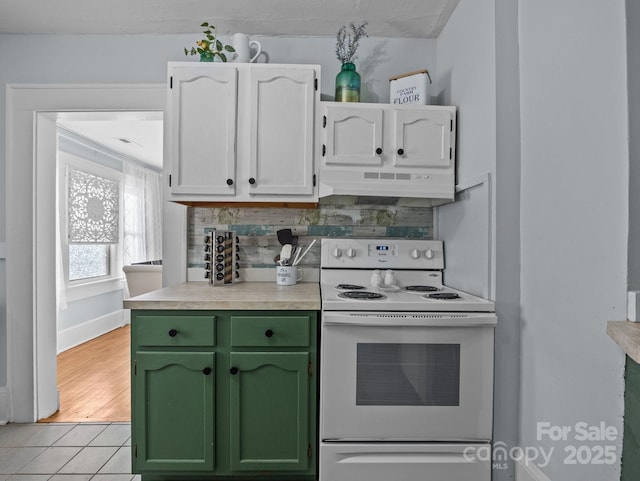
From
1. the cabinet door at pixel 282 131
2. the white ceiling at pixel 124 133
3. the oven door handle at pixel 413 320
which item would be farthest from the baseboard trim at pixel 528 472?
the white ceiling at pixel 124 133

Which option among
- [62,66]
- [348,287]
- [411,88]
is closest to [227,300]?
[348,287]

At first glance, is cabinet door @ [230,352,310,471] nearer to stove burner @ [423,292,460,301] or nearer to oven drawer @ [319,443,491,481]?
oven drawer @ [319,443,491,481]

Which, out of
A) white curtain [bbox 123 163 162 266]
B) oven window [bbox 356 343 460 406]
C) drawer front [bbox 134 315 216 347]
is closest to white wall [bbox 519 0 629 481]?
oven window [bbox 356 343 460 406]

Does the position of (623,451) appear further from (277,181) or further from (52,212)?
(52,212)

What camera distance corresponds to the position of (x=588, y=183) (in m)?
1.19

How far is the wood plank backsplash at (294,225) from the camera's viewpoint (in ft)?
7.63

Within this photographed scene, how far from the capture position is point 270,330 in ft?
5.29

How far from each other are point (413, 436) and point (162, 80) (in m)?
2.39

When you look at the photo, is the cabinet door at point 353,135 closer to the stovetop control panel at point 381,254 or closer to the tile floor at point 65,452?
the stovetop control panel at point 381,254

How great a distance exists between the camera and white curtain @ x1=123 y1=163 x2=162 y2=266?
5.39 m

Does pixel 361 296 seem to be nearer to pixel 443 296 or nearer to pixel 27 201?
pixel 443 296

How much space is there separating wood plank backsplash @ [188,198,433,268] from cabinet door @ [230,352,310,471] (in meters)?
0.82

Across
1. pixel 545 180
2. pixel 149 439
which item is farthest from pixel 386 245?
pixel 149 439

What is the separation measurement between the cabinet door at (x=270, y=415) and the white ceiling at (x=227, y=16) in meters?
1.84
